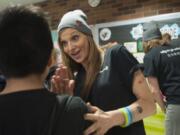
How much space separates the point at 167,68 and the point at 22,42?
2.57m

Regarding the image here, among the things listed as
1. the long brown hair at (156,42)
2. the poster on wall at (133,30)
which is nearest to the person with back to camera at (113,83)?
the long brown hair at (156,42)

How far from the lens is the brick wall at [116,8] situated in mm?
4832

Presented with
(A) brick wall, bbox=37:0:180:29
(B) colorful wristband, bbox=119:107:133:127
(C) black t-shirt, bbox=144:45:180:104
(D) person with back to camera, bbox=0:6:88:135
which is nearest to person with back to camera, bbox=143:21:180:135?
(C) black t-shirt, bbox=144:45:180:104

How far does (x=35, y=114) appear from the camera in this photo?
3.22 ft

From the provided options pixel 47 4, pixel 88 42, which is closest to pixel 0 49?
pixel 88 42

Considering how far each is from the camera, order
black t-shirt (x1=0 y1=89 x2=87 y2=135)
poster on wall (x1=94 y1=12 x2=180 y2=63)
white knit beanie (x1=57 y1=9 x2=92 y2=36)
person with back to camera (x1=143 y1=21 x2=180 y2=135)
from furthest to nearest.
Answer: poster on wall (x1=94 y1=12 x2=180 y2=63) → person with back to camera (x1=143 y1=21 x2=180 y2=135) → white knit beanie (x1=57 y1=9 x2=92 y2=36) → black t-shirt (x1=0 y1=89 x2=87 y2=135)

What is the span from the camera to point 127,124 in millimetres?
1392

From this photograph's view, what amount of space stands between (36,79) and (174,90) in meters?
2.56

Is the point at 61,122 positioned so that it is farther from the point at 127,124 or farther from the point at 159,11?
the point at 159,11

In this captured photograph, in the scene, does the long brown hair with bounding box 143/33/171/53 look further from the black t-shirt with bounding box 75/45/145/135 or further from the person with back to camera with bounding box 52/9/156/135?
the black t-shirt with bounding box 75/45/145/135

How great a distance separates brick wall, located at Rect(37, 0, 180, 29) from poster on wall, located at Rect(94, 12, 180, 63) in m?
0.09

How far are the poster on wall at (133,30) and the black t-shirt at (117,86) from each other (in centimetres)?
323

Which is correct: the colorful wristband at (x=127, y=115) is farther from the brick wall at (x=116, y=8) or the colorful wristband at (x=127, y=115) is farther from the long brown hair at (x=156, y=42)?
the brick wall at (x=116, y=8)

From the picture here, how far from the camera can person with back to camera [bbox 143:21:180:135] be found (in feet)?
11.0
